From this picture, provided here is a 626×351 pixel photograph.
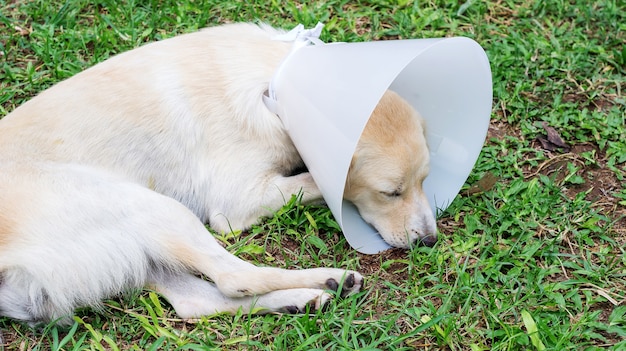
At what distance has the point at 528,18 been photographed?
16.7ft

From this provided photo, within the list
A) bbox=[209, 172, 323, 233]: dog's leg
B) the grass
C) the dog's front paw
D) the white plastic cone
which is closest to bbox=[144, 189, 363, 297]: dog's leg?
the dog's front paw

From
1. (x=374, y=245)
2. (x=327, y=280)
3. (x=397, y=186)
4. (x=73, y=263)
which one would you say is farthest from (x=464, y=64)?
(x=73, y=263)

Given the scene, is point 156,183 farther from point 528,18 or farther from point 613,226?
point 528,18

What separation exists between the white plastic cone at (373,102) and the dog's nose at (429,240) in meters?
0.20

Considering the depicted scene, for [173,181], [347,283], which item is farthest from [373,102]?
[173,181]

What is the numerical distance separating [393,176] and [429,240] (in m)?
0.35

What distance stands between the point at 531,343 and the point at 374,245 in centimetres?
92

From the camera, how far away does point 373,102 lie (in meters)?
3.04

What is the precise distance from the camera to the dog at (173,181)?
311 centimetres

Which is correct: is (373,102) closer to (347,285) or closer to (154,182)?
(347,285)

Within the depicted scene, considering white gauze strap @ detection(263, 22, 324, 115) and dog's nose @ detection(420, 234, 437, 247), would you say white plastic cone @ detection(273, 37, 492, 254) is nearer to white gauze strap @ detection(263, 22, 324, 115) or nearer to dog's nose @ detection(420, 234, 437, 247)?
white gauze strap @ detection(263, 22, 324, 115)

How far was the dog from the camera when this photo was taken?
311 centimetres

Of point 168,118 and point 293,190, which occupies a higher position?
point 168,118

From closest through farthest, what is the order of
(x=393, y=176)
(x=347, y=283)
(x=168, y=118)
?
(x=347, y=283), (x=393, y=176), (x=168, y=118)
